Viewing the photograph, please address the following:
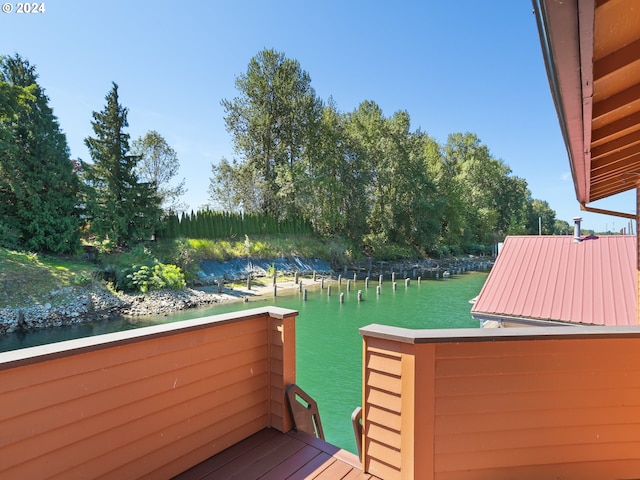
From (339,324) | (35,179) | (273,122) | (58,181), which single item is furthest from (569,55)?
(273,122)

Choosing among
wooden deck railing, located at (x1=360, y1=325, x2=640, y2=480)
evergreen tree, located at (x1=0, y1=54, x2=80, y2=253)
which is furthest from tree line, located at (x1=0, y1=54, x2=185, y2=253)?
wooden deck railing, located at (x1=360, y1=325, x2=640, y2=480)

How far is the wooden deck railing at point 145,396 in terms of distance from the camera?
136cm

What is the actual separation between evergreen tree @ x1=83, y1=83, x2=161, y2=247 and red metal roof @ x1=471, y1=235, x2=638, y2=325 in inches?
619

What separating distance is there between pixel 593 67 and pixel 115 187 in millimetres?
17934

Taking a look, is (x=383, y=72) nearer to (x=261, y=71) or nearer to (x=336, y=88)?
(x=336, y=88)

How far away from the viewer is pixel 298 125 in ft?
77.2

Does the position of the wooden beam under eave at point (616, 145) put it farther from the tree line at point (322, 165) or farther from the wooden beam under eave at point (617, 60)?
the tree line at point (322, 165)

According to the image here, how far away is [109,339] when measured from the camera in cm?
161

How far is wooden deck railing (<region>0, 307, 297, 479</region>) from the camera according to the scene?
136cm

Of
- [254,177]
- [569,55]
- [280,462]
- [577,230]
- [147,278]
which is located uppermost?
[254,177]

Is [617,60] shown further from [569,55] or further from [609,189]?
[609,189]

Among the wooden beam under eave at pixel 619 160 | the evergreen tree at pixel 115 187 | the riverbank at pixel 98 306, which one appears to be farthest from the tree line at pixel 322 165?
the wooden beam under eave at pixel 619 160

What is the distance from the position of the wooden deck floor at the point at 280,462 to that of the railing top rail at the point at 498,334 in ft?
2.92

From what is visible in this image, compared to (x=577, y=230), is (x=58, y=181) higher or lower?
higher
